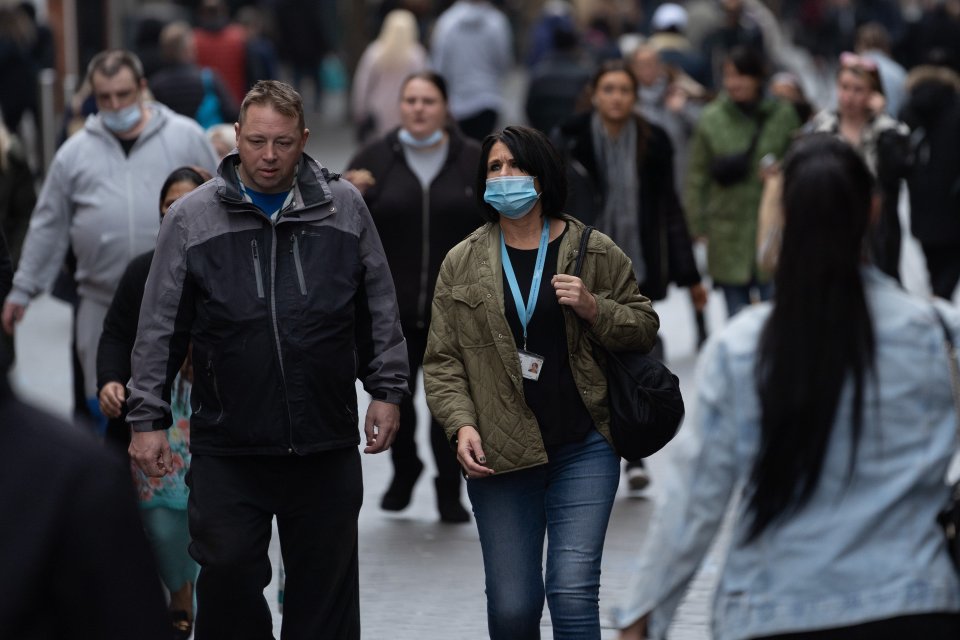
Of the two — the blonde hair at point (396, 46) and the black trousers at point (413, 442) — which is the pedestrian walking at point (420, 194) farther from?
the blonde hair at point (396, 46)

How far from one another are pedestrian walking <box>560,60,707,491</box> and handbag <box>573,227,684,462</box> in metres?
3.14

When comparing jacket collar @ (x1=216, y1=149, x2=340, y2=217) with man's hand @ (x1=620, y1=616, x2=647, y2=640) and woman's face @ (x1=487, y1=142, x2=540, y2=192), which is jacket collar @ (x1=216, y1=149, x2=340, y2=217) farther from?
man's hand @ (x1=620, y1=616, x2=647, y2=640)

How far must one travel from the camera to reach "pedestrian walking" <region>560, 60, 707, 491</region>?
827 cm

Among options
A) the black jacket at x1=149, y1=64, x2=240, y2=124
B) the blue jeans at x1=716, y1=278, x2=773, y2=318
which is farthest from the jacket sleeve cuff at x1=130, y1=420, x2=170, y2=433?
the blue jeans at x1=716, y1=278, x2=773, y2=318

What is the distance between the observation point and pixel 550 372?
5.07 meters

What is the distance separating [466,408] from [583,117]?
356cm

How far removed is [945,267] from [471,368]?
22.4 feet

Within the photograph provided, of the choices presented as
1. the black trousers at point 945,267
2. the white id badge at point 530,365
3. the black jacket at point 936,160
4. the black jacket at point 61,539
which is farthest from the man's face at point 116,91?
the black trousers at point 945,267

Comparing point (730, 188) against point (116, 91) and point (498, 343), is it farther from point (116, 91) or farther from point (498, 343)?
point (498, 343)

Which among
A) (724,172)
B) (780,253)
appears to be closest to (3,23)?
(724,172)

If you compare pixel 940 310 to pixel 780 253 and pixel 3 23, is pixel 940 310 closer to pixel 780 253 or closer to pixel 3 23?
pixel 780 253

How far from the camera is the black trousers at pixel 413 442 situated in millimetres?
7891

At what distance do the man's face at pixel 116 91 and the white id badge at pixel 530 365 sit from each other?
2918 millimetres

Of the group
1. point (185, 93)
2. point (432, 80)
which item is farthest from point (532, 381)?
point (185, 93)
